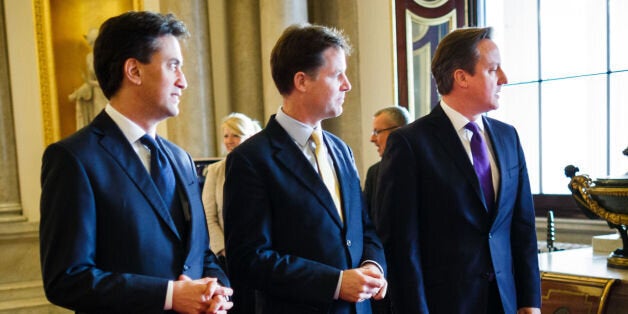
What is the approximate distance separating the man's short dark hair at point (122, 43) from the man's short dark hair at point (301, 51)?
44cm

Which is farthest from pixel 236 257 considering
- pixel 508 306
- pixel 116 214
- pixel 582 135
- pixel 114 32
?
pixel 582 135

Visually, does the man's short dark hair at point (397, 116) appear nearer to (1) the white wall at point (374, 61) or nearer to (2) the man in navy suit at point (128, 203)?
(1) the white wall at point (374, 61)

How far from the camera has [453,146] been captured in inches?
84.4

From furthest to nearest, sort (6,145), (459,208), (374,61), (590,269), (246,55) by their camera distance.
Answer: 1. (246,55)
2. (6,145)
3. (374,61)
4. (590,269)
5. (459,208)

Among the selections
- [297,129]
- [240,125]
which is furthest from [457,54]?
[240,125]

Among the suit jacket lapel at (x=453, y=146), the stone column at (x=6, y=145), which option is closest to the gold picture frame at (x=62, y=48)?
the stone column at (x=6, y=145)

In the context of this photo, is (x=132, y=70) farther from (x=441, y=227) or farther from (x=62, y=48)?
(x=62, y=48)

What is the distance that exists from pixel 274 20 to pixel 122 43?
14.4 feet

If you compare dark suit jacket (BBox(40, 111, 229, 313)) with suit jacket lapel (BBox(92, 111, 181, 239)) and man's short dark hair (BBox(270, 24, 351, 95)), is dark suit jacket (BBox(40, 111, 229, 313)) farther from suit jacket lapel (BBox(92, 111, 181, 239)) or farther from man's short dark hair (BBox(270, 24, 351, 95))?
man's short dark hair (BBox(270, 24, 351, 95))

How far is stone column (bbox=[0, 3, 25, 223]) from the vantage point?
600 cm

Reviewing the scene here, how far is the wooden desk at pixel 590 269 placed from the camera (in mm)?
2527

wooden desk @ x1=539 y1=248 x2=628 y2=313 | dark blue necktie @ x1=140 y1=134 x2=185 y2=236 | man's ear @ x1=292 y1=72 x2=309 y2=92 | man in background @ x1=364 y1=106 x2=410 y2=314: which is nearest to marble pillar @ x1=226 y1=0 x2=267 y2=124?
man in background @ x1=364 y1=106 x2=410 y2=314

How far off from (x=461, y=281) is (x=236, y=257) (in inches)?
30.4

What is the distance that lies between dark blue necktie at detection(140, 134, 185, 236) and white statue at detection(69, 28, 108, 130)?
16.5 ft
